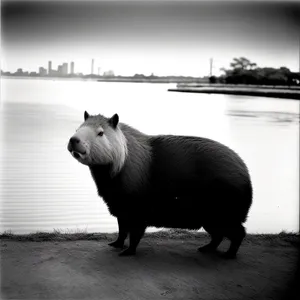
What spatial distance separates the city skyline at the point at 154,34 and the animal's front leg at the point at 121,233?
5.14 feet

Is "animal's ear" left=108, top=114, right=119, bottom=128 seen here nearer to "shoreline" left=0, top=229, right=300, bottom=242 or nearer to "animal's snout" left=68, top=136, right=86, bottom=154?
"animal's snout" left=68, top=136, right=86, bottom=154

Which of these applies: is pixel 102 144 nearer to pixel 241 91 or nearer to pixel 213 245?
pixel 213 245

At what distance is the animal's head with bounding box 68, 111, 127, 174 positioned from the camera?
2.64 metres

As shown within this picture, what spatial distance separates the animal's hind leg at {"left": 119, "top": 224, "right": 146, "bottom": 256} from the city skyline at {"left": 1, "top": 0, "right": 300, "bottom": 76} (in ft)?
5.31

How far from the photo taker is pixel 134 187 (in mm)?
2990

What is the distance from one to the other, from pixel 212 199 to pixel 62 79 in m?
1.91

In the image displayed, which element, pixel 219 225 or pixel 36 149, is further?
pixel 36 149

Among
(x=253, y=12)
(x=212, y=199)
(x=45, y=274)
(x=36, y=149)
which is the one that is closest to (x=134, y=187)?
(x=212, y=199)

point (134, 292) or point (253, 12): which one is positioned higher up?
point (253, 12)

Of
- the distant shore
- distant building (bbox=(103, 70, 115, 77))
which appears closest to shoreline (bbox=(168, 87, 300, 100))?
the distant shore

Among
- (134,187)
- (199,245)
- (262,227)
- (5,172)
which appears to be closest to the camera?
(134,187)

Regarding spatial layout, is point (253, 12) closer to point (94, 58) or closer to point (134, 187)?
point (94, 58)

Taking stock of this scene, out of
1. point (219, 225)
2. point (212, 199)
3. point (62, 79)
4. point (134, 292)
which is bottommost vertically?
point (134, 292)

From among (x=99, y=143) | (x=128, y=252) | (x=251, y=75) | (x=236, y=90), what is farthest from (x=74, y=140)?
(x=251, y=75)
